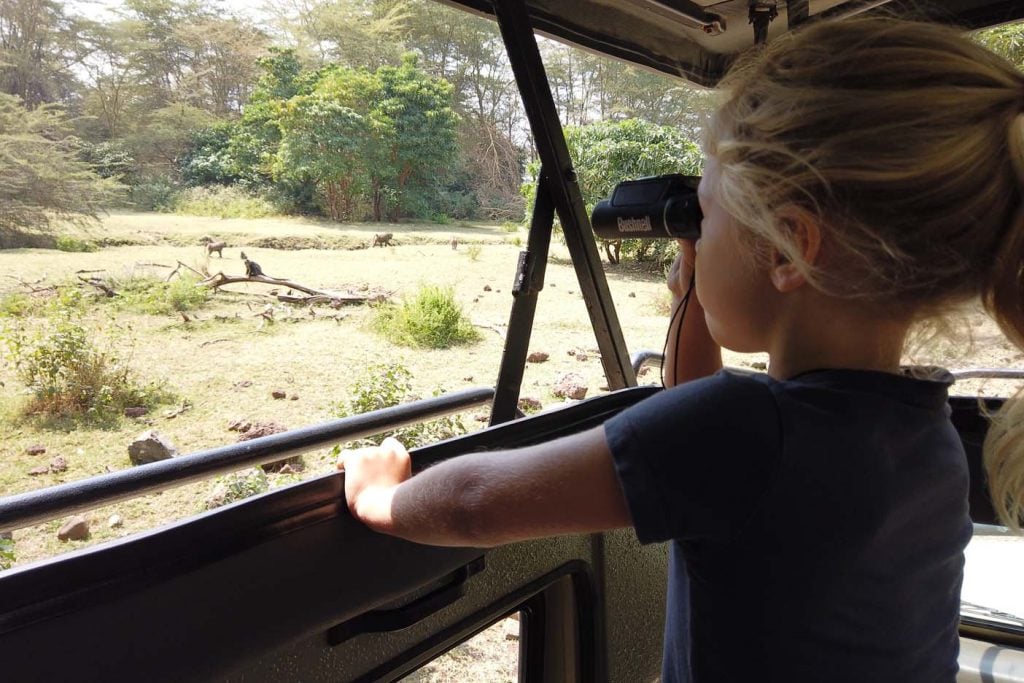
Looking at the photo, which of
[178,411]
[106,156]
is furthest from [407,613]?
[178,411]

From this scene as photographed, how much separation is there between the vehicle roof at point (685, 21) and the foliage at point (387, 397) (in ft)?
8.30

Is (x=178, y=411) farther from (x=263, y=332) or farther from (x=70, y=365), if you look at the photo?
(x=263, y=332)

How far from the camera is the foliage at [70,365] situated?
3326mm

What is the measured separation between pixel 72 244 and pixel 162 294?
0.91 meters

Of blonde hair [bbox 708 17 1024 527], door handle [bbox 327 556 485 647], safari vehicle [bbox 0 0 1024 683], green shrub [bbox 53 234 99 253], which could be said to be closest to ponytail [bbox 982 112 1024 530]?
blonde hair [bbox 708 17 1024 527]

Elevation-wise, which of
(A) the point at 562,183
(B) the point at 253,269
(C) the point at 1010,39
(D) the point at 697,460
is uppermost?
(C) the point at 1010,39

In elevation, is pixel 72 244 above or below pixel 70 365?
above

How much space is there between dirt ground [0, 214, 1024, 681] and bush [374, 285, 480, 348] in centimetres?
7

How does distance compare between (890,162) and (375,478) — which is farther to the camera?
(375,478)

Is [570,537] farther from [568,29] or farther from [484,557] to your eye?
[568,29]

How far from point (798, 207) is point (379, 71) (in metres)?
3.08

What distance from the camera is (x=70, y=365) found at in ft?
11.4

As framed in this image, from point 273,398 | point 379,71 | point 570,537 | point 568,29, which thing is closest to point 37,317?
point 273,398

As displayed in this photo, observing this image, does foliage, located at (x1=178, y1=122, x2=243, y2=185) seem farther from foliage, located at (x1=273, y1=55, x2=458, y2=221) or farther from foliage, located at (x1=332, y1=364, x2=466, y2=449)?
foliage, located at (x1=332, y1=364, x2=466, y2=449)
